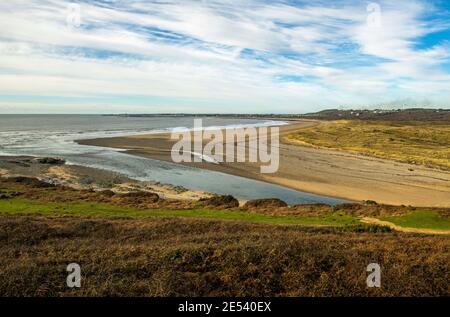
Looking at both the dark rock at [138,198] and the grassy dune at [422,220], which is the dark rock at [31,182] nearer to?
the dark rock at [138,198]

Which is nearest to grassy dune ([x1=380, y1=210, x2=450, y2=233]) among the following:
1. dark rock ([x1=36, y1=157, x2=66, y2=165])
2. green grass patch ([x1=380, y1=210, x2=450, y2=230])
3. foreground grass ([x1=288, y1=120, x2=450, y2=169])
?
green grass patch ([x1=380, y1=210, x2=450, y2=230])

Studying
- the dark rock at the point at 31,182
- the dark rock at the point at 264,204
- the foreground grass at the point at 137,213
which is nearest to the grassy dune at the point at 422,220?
the foreground grass at the point at 137,213

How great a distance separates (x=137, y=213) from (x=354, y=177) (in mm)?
28121

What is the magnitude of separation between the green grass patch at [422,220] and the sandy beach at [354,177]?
7.73 metres

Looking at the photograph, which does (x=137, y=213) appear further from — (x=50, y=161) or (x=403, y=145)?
(x=403, y=145)

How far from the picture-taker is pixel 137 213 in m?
24.7

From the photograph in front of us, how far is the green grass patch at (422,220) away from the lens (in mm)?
24141

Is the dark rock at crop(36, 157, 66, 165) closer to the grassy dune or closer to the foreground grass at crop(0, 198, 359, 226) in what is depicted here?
the foreground grass at crop(0, 198, 359, 226)

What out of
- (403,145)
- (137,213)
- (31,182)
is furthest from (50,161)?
(403,145)

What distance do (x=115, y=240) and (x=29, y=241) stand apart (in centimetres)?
307

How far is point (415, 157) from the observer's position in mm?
58312

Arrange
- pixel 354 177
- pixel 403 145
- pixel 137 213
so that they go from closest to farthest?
pixel 137 213 < pixel 354 177 < pixel 403 145
